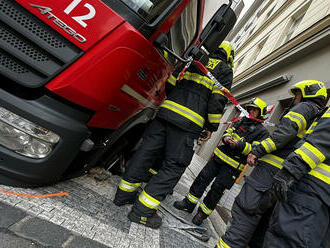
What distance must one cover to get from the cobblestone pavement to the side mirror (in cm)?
178

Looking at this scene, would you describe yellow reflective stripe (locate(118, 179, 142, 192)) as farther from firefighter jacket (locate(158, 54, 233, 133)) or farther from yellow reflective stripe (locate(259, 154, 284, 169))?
yellow reflective stripe (locate(259, 154, 284, 169))

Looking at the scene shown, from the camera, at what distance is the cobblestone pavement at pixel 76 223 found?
130 cm

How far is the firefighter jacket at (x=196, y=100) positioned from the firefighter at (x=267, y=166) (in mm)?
662

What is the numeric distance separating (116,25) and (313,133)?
1.73 m

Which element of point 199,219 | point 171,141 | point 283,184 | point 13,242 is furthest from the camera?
point 199,219

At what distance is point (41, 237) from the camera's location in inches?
51.4

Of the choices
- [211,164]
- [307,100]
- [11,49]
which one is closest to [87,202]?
[11,49]

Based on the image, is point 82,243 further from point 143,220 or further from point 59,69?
point 59,69

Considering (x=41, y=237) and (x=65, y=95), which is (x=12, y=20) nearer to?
(x=65, y=95)

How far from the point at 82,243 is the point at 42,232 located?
272mm

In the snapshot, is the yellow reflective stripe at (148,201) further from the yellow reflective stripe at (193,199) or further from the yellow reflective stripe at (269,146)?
the yellow reflective stripe at (269,146)

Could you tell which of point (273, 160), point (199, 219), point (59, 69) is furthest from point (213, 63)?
point (199, 219)

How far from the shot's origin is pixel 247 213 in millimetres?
2061

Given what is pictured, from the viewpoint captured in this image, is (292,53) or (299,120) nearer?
(299,120)
